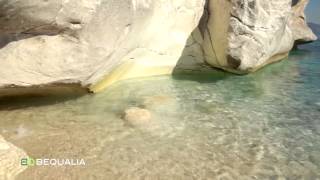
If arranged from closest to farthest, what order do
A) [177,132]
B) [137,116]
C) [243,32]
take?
[177,132]
[137,116]
[243,32]

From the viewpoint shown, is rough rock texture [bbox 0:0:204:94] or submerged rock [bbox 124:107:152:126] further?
submerged rock [bbox 124:107:152:126]

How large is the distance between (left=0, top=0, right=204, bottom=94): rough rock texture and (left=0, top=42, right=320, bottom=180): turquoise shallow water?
550 mm

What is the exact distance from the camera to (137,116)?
5.08m

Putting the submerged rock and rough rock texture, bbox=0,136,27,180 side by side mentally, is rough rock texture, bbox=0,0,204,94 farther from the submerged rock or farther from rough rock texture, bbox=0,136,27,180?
rough rock texture, bbox=0,136,27,180

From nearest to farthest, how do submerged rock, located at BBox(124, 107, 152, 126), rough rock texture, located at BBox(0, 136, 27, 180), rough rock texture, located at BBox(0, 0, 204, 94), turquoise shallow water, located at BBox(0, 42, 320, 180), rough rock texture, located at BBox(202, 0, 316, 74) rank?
rough rock texture, located at BBox(0, 136, 27, 180), turquoise shallow water, located at BBox(0, 42, 320, 180), rough rock texture, located at BBox(0, 0, 204, 94), submerged rock, located at BBox(124, 107, 152, 126), rough rock texture, located at BBox(202, 0, 316, 74)

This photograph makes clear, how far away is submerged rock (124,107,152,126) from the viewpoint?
196 inches

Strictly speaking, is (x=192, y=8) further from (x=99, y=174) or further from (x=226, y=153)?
(x=99, y=174)

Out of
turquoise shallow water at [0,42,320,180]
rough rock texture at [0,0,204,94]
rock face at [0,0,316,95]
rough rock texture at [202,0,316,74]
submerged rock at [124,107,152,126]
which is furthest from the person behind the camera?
rough rock texture at [202,0,316,74]

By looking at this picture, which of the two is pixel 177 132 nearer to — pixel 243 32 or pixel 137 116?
pixel 137 116

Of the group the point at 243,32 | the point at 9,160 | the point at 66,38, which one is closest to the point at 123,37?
the point at 66,38

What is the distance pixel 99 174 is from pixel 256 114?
288 centimetres

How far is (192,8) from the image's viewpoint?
25.3 feet

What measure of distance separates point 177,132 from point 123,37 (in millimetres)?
1987

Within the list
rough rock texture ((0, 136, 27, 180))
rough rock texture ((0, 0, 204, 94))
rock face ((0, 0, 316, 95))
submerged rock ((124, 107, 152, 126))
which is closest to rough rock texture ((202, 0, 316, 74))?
rock face ((0, 0, 316, 95))
